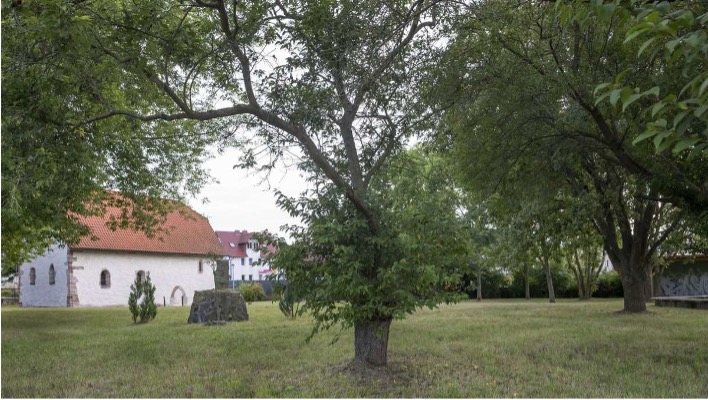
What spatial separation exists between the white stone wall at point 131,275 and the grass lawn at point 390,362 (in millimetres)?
18255

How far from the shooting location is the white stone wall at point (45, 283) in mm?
31375

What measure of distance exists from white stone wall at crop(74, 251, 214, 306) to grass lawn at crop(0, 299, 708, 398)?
18255 millimetres

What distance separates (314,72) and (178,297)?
2971cm

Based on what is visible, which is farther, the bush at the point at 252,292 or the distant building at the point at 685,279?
the bush at the point at 252,292

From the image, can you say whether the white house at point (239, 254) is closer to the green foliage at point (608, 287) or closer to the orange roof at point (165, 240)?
the orange roof at point (165, 240)

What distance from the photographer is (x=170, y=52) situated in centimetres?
786

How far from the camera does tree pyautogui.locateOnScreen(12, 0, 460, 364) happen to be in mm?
7484

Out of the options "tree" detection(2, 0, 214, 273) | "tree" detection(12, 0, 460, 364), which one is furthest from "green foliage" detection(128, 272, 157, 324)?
"tree" detection(12, 0, 460, 364)

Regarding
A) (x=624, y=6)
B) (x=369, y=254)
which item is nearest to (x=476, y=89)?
(x=369, y=254)

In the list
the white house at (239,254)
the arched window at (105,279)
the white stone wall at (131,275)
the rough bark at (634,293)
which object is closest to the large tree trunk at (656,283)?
the rough bark at (634,293)

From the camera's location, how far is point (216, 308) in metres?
15.7

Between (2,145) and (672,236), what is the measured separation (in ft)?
55.3

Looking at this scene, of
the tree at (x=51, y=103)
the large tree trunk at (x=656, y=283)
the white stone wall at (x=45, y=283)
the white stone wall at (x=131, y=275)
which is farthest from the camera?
the white stone wall at (x=45, y=283)

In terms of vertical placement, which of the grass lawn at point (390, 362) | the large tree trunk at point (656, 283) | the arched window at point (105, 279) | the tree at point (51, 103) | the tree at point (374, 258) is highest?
the tree at point (51, 103)
